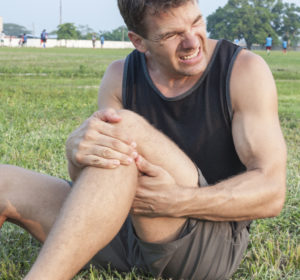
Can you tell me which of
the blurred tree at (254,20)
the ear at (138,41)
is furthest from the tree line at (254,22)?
the ear at (138,41)

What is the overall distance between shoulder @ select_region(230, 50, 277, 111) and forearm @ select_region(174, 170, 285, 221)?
13.5 inches

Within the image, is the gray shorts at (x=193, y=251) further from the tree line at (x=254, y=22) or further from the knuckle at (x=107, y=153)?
the tree line at (x=254, y=22)

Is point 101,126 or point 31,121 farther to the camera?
point 31,121

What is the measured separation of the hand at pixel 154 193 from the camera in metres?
2.31

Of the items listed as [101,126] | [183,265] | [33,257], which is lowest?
[33,257]

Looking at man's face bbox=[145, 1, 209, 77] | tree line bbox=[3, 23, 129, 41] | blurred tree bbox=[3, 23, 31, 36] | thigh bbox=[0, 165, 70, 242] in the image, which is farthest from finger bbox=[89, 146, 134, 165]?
blurred tree bbox=[3, 23, 31, 36]

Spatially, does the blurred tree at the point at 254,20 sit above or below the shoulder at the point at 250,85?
above

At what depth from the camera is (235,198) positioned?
2.38 m

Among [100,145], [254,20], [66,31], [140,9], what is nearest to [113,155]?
[100,145]

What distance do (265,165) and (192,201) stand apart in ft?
1.39

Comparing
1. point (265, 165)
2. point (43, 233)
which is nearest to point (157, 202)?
point (265, 165)

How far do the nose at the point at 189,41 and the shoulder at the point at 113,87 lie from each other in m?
0.43

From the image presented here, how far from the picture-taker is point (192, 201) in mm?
2320

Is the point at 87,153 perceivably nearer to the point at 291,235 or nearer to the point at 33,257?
the point at 33,257
